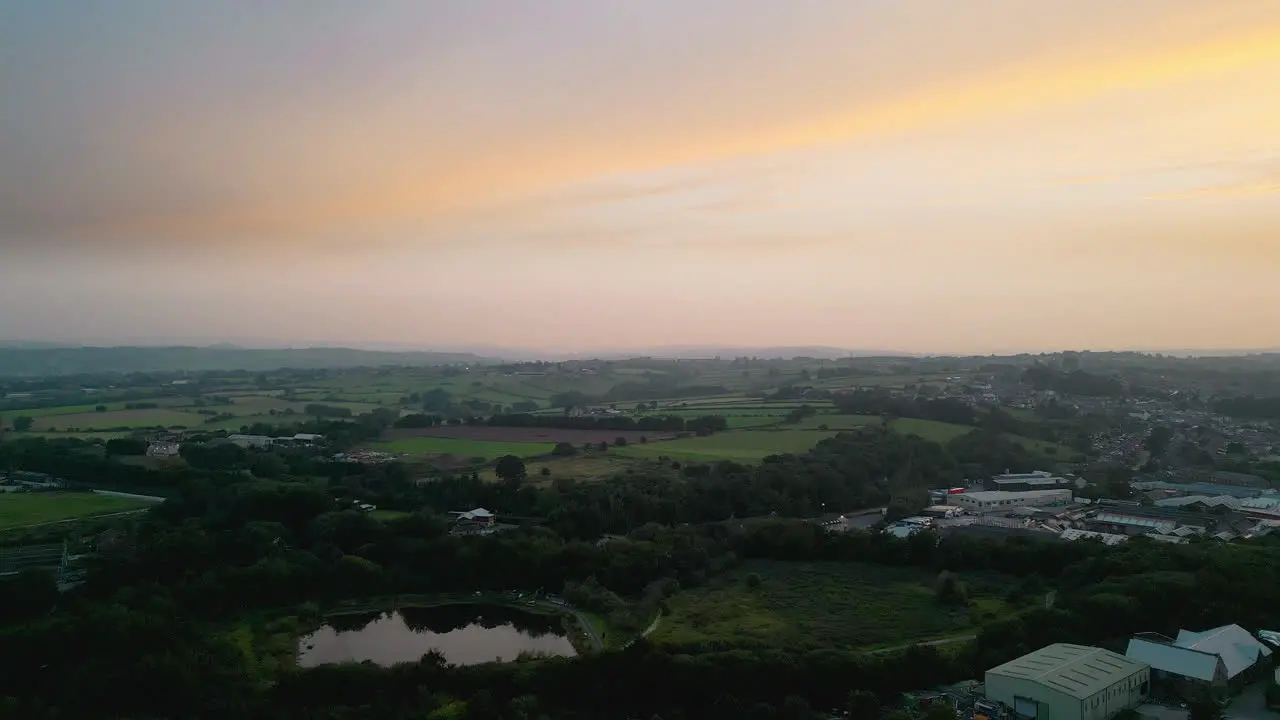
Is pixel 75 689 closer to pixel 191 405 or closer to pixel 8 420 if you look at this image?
pixel 8 420

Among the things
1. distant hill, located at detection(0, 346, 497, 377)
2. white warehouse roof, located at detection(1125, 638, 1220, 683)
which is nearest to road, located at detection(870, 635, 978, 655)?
white warehouse roof, located at detection(1125, 638, 1220, 683)

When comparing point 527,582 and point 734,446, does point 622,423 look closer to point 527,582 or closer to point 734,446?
point 734,446

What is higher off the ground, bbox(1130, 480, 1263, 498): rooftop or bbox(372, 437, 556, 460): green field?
bbox(372, 437, 556, 460): green field

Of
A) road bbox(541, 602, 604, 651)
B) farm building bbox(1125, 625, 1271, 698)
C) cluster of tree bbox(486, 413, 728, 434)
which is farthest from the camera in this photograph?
cluster of tree bbox(486, 413, 728, 434)

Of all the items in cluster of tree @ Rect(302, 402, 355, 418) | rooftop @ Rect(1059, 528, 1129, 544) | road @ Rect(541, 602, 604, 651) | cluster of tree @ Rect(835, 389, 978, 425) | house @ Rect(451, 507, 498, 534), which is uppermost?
cluster of tree @ Rect(835, 389, 978, 425)

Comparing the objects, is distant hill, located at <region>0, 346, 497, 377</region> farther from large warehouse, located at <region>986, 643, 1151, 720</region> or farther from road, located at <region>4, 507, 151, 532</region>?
large warehouse, located at <region>986, 643, 1151, 720</region>

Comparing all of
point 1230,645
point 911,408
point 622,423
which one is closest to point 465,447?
point 622,423

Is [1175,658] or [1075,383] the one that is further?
[1075,383]

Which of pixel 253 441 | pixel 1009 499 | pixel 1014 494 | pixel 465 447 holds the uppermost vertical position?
pixel 253 441
